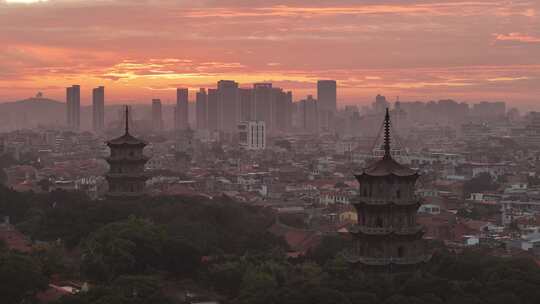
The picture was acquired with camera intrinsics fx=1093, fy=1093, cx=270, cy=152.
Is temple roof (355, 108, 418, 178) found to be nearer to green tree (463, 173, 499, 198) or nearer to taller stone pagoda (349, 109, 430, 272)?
taller stone pagoda (349, 109, 430, 272)

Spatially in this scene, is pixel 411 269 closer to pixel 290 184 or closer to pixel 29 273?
pixel 29 273

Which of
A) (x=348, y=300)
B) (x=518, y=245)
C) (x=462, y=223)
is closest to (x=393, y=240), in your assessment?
(x=348, y=300)

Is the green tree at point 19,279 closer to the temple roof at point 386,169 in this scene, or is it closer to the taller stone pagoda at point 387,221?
the taller stone pagoda at point 387,221

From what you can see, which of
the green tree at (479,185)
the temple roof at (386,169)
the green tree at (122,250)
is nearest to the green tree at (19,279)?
the green tree at (122,250)

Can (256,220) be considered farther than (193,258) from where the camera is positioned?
Yes

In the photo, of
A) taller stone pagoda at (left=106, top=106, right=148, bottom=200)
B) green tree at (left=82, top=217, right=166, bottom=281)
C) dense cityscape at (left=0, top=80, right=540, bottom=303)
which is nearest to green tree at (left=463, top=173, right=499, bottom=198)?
dense cityscape at (left=0, top=80, right=540, bottom=303)

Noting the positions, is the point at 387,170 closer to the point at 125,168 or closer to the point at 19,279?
the point at 19,279
